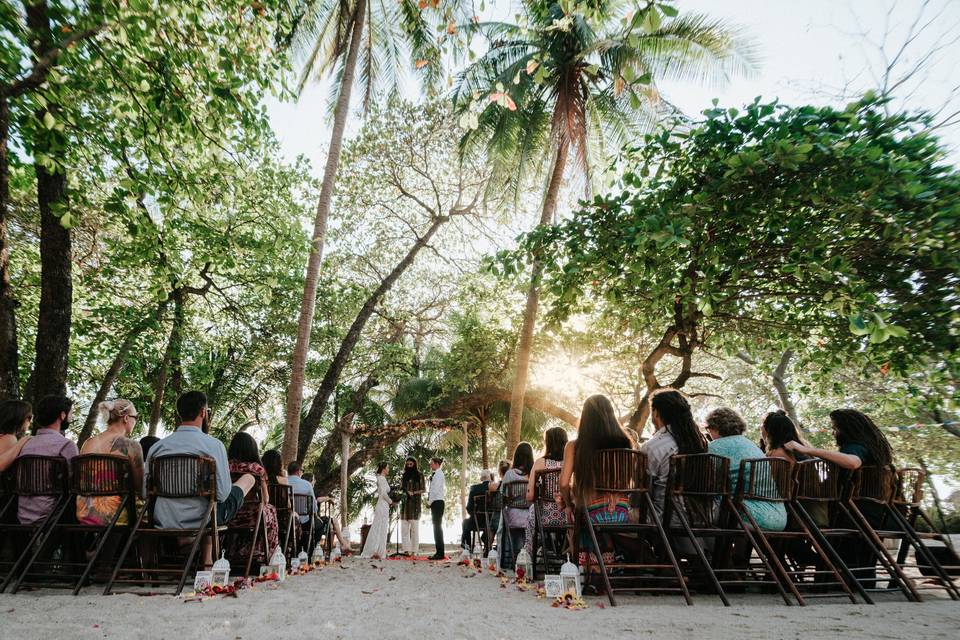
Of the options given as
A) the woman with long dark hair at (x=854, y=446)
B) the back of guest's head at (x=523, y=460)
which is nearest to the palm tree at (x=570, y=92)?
the back of guest's head at (x=523, y=460)

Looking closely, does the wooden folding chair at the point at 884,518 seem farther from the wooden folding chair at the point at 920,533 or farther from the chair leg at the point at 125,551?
the chair leg at the point at 125,551

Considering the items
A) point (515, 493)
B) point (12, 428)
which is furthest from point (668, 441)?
point (12, 428)

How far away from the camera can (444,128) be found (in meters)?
17.4

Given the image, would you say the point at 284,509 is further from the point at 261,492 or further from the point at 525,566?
the point at 525,566

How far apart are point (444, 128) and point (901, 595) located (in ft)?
51.9

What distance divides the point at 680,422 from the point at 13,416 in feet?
18.9

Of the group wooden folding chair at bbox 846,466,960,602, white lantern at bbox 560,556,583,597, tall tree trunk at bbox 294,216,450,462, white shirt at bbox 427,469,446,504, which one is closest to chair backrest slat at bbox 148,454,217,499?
white lantern at bbox 560,556,583,597

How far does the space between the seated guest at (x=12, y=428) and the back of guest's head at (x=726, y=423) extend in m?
6.08

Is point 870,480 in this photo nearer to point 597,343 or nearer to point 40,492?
point 40,492

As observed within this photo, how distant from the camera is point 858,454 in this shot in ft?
16.8

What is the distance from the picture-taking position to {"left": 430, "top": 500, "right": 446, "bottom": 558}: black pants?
1101cm

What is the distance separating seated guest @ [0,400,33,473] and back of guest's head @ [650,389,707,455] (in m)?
5.54

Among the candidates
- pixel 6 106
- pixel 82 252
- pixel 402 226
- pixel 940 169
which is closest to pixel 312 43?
pixel 402 226

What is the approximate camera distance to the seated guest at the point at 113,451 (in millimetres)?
4691
